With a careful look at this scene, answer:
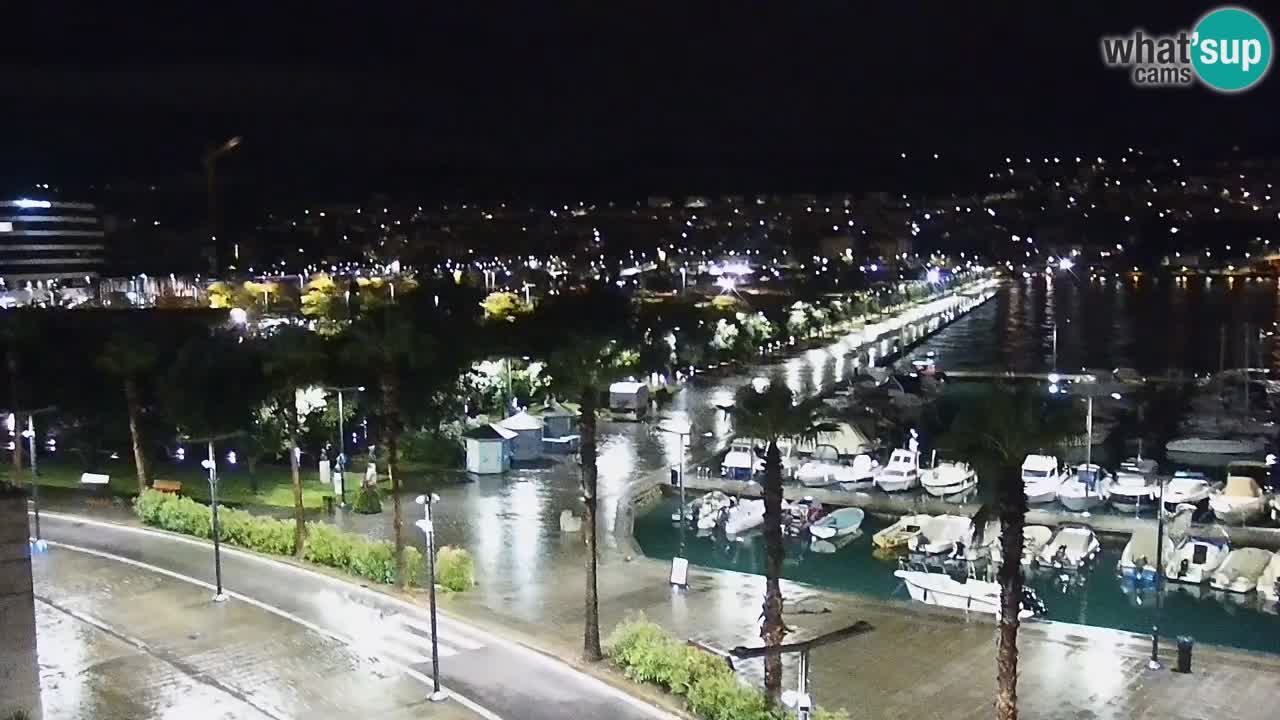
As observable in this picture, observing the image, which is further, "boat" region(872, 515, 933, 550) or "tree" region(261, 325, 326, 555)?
"boat" region(872, 515, 933, 550)

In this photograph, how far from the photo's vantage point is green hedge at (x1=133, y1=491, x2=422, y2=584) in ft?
60.0

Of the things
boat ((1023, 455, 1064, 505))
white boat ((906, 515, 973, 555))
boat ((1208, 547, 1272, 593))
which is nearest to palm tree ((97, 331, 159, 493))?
white boat ((906, 515, 973, 555))

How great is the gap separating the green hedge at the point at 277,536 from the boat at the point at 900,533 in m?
10.3

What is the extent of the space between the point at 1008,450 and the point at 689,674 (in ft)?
15.5

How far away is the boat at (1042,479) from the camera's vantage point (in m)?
27.3

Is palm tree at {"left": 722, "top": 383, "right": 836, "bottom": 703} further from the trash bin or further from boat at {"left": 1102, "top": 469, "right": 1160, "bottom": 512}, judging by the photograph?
boat at {"left": 1102, "top": 469, "right": 1160, "bottom": 512}

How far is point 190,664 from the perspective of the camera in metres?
14.6

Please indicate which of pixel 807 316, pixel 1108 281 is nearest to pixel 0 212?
pixel 807 316

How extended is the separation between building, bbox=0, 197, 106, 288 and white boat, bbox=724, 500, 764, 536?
9001 centimetres

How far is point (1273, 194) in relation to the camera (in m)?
172

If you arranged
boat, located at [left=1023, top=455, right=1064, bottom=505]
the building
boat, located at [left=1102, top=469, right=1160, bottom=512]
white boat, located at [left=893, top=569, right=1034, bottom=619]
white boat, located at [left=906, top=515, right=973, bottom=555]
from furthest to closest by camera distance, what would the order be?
Result: the building
boat, located at [left=1023, top=455, right=1064, bottom=505]
boat, located at [left=1102, top=469, right=1160, bottom=512]
white boat, located at [left=906, top=515, right=973, bottom=555]
white boat, located at [left=893, top=569, right=1034, bottom=619]

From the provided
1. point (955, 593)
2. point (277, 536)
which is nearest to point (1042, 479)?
point (955, 593)

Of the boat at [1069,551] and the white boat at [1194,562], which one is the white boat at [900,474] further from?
the white boat at [1194,562]

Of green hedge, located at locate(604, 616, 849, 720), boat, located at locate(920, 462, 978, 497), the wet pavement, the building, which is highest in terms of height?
the building
